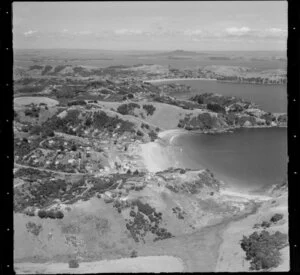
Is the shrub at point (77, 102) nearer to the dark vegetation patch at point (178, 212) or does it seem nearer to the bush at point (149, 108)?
the bush at point (149, 108)

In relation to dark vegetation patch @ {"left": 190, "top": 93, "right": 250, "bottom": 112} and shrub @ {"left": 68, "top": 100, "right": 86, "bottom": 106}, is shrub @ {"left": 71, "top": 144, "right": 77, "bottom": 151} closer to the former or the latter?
shrub @ {"left": 68, "top": 100, "right": 86, "bottom": 106}

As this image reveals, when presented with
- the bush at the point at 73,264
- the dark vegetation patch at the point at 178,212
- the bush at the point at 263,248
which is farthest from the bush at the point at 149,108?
the bush at the point at 73,264

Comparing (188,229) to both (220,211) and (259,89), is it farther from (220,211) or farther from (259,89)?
(259,89)

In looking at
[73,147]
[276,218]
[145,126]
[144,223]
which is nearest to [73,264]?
[144,223]

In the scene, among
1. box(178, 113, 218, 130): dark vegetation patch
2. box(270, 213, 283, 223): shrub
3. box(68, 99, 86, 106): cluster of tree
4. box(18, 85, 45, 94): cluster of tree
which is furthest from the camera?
box(68, 99, 86, 106): cluster of tree

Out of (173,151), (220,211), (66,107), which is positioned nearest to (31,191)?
(220,211)

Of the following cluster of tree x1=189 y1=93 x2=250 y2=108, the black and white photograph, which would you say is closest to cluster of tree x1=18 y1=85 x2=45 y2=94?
the black and white photograph

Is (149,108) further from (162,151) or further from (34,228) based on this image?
(34,228)
